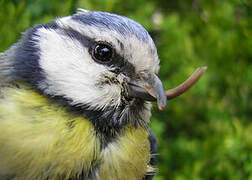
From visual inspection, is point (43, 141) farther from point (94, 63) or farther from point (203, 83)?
point (203, 83)

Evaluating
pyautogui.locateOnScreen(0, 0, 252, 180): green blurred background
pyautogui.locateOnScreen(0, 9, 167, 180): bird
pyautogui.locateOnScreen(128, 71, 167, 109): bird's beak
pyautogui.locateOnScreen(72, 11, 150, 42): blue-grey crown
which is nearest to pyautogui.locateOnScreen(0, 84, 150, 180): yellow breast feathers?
pyautogui.locateOnScreen(0, 9, 167, 180): bird

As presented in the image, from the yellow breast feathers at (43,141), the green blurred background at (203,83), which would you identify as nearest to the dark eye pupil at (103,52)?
the yellow breast feathers at (43,141)

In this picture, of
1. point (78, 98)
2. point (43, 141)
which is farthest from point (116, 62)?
point (43, 141)

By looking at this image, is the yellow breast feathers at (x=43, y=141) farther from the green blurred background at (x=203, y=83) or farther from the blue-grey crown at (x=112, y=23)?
the green blurred background at (x=203, y=83)

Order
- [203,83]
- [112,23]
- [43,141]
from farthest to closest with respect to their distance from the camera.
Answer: [203,83], [112,23], [43,141]

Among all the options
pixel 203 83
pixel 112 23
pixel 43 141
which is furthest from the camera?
pixel 203 83

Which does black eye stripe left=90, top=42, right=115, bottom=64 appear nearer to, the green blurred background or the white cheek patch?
the white cheek patch
